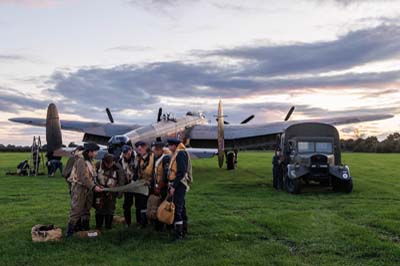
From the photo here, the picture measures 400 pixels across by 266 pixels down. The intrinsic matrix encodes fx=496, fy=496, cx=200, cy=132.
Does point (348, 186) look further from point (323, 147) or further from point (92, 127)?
point (92, 127)

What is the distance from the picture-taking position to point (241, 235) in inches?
392

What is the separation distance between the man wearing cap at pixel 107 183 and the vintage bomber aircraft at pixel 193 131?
11736 millimetres

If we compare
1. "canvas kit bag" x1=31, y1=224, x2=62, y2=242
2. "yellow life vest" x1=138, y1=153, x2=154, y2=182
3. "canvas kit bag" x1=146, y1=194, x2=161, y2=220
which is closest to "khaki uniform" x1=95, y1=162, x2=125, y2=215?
"yellow life vest" x1=138, y1=153, x2=154, y2=182

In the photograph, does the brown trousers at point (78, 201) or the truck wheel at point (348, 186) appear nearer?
the brown trousers at point (78, 201)

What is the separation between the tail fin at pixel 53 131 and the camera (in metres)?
24.7

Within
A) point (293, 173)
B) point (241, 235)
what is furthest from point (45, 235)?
point (293, 173)

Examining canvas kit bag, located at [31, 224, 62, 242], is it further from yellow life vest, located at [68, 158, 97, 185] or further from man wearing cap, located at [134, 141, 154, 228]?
man wearing cap, located at [134, 141, 154, 228]

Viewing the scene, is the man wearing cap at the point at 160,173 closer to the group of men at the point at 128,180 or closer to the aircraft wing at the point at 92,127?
the group of men at the point at 128,180

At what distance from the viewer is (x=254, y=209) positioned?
13.5 m

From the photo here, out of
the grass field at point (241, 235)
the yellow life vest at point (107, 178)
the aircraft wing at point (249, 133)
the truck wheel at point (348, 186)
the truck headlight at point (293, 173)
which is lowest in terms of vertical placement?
the grass field at point (241, 235)

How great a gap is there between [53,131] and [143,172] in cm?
1555

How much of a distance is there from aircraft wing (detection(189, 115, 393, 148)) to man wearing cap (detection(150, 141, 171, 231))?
1898cm

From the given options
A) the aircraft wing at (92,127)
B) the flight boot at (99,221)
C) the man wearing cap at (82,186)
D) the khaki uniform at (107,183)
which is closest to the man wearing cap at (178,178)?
the khaki uniform at (107,183)

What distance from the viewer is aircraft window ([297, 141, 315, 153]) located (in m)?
17.8
